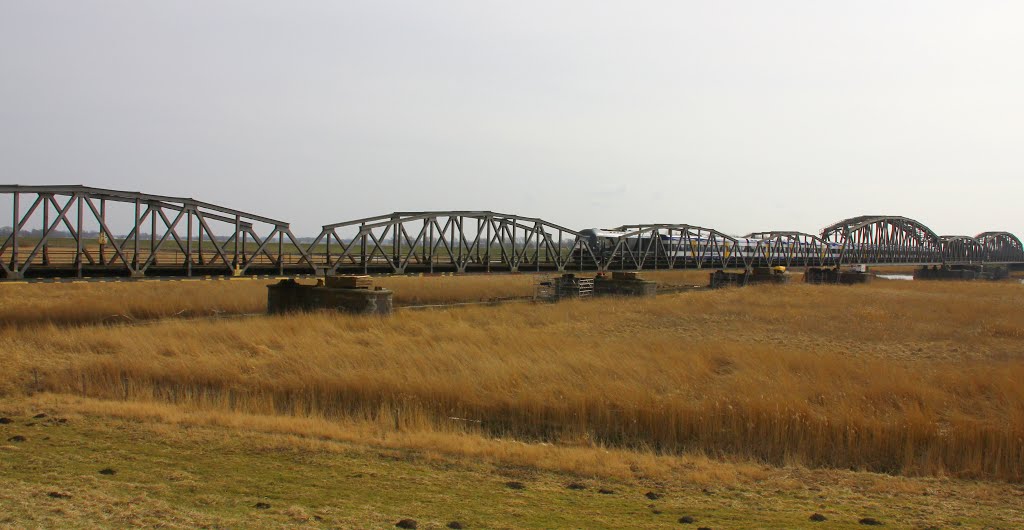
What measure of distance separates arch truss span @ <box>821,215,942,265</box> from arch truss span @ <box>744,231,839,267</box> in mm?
2776

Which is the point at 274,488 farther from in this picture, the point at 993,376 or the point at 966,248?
the point at 966,248

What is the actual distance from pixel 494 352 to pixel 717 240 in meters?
65.5

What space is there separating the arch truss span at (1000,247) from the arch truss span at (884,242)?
111 feet

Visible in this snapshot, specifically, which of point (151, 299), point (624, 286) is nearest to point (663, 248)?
point (624, 286)

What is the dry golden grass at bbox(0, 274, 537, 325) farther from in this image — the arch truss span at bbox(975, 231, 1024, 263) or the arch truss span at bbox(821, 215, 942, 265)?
the arch truss span at bbox(975, 231, 1024, 263)

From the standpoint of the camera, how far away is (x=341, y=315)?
38000mm

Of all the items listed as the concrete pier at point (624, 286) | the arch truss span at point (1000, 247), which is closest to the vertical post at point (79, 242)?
the concrete pier at point (624, 286)

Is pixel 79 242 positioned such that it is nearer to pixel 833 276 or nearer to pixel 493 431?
pixel 493 431

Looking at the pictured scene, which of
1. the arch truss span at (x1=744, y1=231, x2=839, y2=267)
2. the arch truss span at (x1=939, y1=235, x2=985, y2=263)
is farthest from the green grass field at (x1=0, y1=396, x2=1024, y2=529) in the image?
the arch truss span at (x1=939, y1=235, x2=985, y2=263)

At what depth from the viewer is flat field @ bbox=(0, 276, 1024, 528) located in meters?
9.71

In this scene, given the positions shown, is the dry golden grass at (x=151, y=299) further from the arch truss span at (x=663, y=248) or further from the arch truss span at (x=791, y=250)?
the arch truss span at (x=791, y=250)

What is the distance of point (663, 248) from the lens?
77.6 metres

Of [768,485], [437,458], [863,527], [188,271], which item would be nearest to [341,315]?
[188,271]

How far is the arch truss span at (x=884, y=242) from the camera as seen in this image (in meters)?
114
